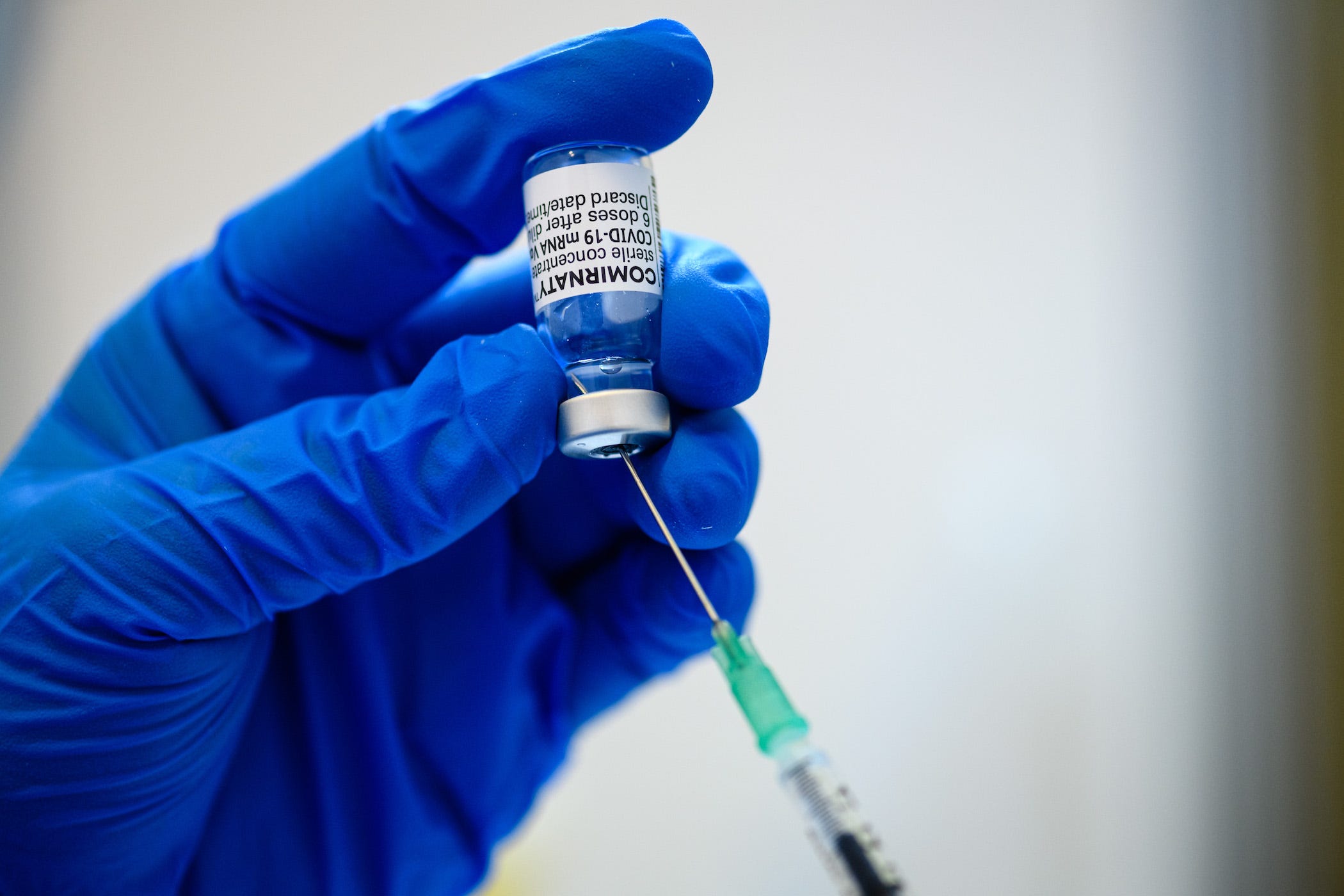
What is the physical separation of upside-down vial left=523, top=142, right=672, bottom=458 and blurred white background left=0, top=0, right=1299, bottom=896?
1.66ft

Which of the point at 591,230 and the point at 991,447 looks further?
the point at 991,447

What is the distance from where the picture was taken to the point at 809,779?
53cm

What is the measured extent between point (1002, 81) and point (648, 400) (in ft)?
2.69

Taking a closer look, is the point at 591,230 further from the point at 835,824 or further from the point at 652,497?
the point at 835,824

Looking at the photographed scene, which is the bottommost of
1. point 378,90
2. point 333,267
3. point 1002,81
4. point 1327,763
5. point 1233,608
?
point 1327,763

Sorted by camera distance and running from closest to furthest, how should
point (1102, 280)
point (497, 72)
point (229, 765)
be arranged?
point (497, 72), point (229, 765), point (1102, 280)

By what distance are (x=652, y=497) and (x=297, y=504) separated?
306mm

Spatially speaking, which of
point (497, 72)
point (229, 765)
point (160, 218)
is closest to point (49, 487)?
point (229, 765)

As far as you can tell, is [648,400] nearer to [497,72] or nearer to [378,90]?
[497,72]

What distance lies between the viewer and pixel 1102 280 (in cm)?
110

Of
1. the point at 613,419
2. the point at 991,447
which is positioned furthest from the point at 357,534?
the point at 991,447

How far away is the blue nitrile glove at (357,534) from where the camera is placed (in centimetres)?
69

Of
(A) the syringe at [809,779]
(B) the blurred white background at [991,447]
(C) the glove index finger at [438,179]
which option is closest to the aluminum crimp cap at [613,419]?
(A) the syringe at [809,779]

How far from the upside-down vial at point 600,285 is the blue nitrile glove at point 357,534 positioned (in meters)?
0.03
